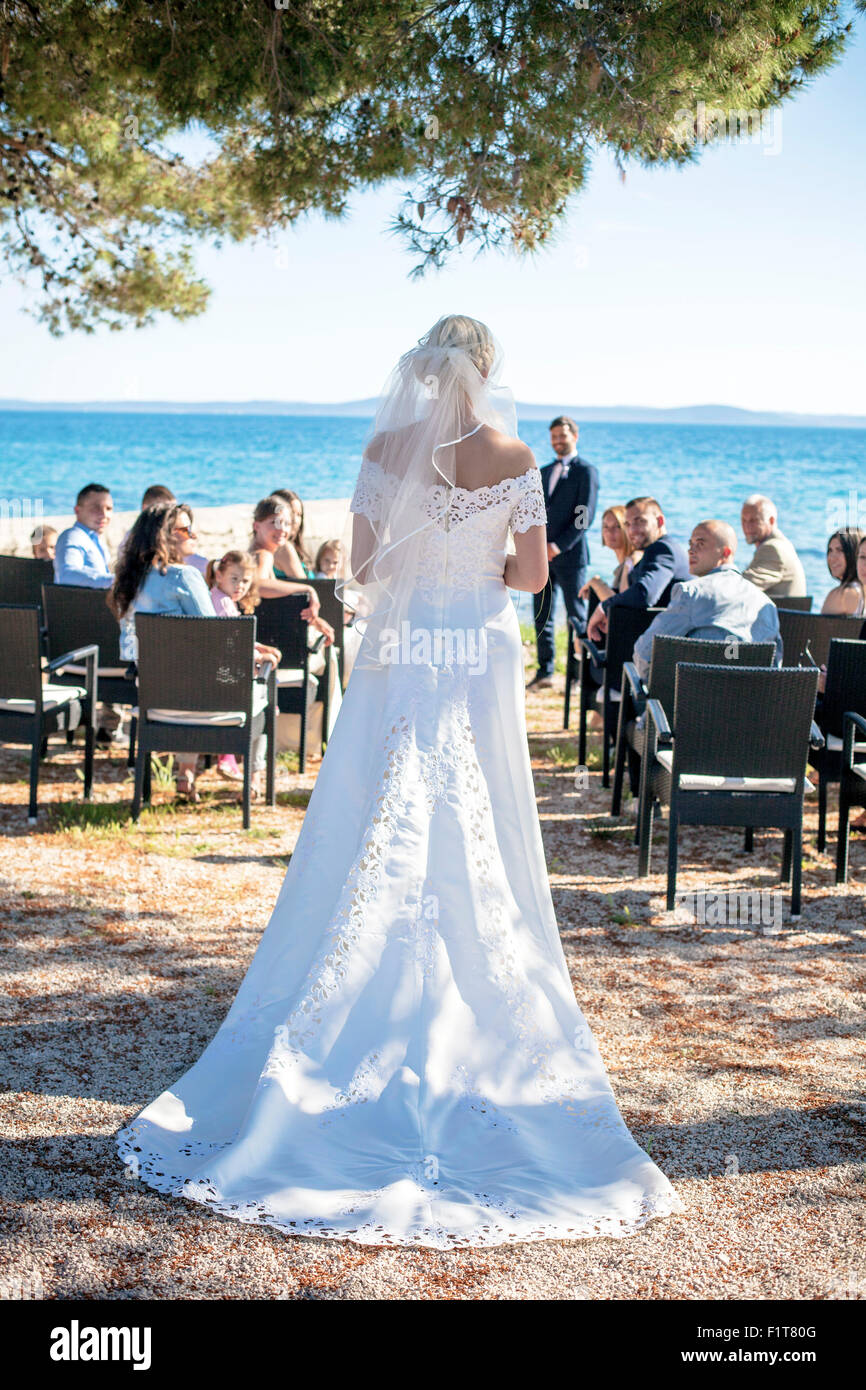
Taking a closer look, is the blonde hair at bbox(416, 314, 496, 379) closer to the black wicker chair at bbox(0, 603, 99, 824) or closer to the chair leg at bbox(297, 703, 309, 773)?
the black wicker chair at bbox(0, 603, 99, 824)

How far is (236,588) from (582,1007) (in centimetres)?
365

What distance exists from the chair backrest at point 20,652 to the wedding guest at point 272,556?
1.56m

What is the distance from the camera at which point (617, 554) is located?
829 cm

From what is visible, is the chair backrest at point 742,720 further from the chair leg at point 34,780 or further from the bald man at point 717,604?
the chair leg at point 34,780

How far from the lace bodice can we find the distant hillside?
122 metres

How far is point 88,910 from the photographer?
5074 mm

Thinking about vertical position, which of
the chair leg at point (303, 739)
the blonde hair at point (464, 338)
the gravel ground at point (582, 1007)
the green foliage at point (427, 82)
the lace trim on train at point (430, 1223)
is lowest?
the gravel ground at point (582, 1007)

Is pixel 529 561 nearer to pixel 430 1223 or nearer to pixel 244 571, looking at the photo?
pixel 430 1223

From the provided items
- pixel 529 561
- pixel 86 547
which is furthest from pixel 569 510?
pixel 529 561

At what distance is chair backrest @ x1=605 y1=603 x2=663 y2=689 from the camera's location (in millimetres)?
7055

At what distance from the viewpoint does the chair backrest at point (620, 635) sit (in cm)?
705

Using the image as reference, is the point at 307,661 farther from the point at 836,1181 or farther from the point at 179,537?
the point at 836,1181

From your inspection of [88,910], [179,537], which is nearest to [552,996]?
[88,910]

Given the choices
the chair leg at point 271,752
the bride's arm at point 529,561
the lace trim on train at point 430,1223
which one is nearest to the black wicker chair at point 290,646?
the chair leg at point 271,752
